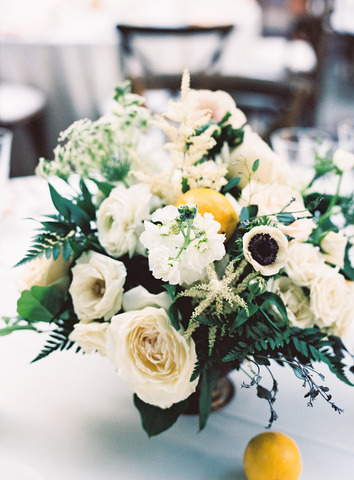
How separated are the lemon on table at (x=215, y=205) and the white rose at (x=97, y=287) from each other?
0.39 ft

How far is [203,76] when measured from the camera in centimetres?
227

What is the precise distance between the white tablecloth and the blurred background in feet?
3.88

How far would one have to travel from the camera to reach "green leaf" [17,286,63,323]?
21.0 inches

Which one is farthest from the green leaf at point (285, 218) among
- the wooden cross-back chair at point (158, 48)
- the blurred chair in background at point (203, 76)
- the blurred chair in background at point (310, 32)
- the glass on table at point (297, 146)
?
the blurred chair in background at point (310, 32)

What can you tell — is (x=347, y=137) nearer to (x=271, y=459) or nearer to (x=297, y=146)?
(x=297, y=146)

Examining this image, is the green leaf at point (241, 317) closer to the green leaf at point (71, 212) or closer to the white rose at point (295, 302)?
the white rose at point (295, 302)

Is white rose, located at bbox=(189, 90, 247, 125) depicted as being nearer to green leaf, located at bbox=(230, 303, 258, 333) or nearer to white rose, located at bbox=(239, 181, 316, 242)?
white rose, located at bbox=(239, 181, 316, 242)

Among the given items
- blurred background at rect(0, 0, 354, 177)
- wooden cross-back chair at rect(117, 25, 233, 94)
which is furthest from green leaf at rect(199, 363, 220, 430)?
wooden cross-back chair at rect(117, 25, 233, 94)

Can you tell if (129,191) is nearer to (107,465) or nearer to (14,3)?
(107,465)

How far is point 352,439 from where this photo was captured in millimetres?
594

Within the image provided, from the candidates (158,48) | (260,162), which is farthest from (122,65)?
(260,162)

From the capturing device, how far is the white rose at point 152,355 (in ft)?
1.56

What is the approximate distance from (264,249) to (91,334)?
0.79 feet

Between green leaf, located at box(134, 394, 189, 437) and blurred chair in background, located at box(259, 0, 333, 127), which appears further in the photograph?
blurred chair in background, located at box(259, 0, 333, 127)
